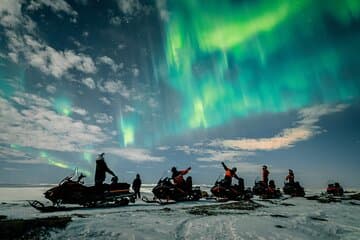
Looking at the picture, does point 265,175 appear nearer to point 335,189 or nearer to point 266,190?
point 266,190

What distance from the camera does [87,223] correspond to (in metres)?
6.84

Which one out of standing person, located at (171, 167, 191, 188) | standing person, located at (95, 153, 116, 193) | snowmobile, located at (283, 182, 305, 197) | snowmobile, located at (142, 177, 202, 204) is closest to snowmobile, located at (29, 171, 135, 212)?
standing person, located at (95, 153, 116, 193)

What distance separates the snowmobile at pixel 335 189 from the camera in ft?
93.2

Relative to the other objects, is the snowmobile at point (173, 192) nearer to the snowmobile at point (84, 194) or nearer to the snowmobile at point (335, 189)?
the snowmobile at point (84, 194)

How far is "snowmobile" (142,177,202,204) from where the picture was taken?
17141 millimetres

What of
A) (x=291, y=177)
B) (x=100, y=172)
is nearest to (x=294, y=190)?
(x=291, y=177)

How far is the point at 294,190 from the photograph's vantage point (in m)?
25.9

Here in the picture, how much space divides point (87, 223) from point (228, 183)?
14.1 metres

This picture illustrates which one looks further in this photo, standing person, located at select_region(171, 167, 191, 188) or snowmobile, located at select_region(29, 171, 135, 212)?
standing person, located at select_region(171, 167, 191, 188)

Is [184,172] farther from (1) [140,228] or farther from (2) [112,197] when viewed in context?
(1) [140,228]

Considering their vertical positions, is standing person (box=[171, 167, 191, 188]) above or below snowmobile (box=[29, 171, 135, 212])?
above

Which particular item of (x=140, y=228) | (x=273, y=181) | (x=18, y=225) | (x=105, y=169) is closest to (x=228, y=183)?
(x=273, y=181)

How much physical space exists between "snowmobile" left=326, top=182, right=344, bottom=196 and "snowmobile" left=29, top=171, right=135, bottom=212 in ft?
74.4

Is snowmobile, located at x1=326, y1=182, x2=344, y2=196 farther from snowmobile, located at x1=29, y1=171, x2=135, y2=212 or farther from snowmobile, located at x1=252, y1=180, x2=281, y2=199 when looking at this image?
snowmobile, located at x1=29, y1=171, x2=135, y2=212
